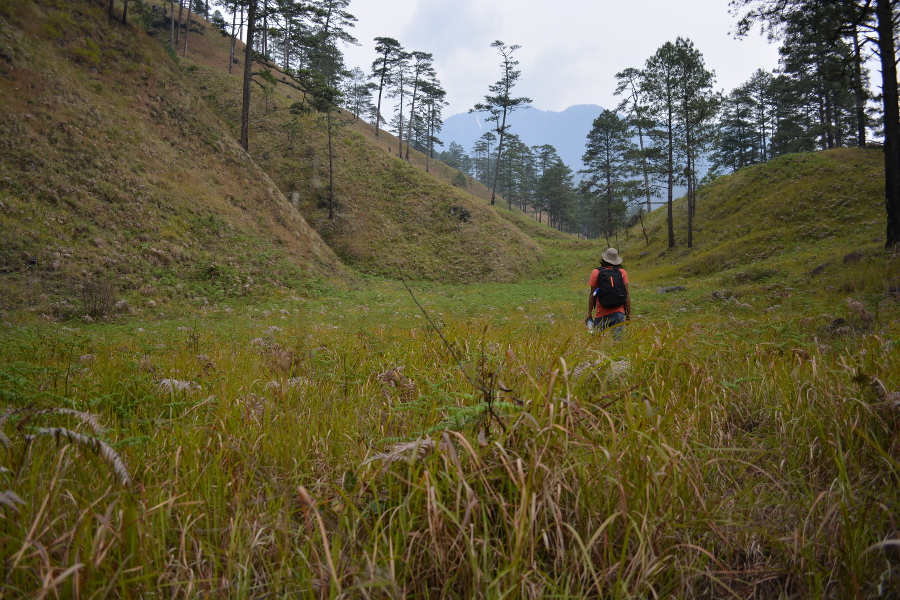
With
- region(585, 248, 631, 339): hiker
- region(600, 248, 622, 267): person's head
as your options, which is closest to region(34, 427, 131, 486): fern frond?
region(585, 248, 631, 339): hiker

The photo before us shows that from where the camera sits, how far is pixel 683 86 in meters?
25.2

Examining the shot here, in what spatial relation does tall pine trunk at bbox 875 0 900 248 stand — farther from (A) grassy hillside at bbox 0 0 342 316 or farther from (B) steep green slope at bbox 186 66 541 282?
(B) steep green slope at bbox 186 66 541 282

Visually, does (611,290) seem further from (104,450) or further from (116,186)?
(116,186)

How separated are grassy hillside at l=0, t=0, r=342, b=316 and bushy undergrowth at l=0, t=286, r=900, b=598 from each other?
1039 cm

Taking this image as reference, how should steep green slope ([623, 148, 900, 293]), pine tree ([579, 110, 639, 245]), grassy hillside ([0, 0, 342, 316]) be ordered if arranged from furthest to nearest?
pine tree ([579, 110, 639, 245]) < steep green slope ([623, 148, 900, 293]) < grassy hillside ([0, 0, 342, 316])

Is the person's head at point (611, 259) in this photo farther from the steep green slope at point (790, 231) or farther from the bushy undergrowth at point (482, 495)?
the steep green slope at point (790, 231)

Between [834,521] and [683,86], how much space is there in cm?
3116

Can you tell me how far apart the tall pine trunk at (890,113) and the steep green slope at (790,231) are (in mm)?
1050

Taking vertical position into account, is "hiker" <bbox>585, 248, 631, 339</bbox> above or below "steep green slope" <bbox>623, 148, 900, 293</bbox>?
below

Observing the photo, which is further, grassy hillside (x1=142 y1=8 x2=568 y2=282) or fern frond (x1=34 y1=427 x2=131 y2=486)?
grassy hillside (x1=142 y1=8 x2=568 y2=282)

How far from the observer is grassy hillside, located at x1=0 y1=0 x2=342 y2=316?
34.7 ft

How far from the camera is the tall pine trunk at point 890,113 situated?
10.4 metres

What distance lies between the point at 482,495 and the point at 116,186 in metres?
17.4

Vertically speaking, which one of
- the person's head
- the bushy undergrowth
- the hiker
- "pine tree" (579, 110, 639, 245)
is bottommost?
the bushy undergrowth
